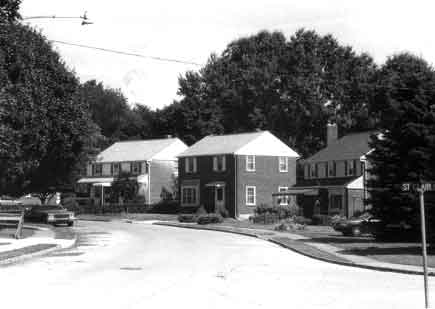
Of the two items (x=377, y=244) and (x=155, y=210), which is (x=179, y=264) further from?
(x=155, y=210)

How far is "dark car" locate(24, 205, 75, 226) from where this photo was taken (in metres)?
57.2

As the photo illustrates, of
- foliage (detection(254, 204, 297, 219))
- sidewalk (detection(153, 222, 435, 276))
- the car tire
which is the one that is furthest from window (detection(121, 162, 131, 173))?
the car tire

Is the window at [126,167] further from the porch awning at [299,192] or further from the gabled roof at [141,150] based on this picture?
the porch awning at [299,192]

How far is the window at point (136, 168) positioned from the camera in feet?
292

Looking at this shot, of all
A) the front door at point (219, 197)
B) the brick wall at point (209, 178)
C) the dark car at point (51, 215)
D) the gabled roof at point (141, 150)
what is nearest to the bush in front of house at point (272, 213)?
the brick wall at point (209, 178)

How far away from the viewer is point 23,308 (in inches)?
576

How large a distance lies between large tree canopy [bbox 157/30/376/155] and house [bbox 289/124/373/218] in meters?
16.5

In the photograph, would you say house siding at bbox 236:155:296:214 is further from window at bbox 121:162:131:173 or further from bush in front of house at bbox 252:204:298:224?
window at bbox 121:162:131:173

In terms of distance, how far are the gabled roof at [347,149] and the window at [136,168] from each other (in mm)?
20472

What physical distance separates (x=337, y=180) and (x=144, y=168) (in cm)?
2441

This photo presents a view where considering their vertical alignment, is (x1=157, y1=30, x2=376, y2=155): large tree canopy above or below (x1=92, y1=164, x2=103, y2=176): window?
above

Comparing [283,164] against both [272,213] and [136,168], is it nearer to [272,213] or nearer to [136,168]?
[272,213]

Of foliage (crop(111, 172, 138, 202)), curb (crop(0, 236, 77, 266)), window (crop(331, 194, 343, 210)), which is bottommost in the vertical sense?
curb (crop(0, 236, 77, 266))

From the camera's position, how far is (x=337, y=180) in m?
73.1
